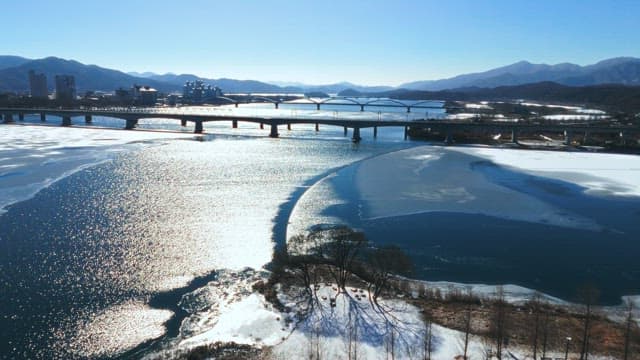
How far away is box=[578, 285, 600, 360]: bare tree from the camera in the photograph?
788cm

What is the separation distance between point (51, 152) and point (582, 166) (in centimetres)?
3691

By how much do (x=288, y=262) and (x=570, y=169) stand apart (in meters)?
24.4

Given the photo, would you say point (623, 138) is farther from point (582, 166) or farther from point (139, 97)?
point (139, 97)

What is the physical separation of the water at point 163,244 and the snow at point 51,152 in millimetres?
1180

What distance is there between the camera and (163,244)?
45.4 ft

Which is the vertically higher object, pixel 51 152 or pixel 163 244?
pixel 51 152

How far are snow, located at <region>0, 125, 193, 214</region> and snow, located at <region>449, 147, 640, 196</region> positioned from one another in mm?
26851

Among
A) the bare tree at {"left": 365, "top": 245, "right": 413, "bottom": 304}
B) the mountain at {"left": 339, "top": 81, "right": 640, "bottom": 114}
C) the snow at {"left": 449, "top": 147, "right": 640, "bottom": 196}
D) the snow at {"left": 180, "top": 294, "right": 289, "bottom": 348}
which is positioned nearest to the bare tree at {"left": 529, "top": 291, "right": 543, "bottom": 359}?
the bare tree at {"left": 365, "top": 245, "right": 413, "bottom": 304}

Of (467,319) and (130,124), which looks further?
(130,124)

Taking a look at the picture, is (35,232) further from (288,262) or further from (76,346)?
(288,262)

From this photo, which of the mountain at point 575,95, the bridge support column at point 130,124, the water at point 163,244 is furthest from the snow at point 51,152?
the mountain at point 575,95

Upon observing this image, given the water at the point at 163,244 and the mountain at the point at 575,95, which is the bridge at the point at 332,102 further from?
the water at the point at 163,244

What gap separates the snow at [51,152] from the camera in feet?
71.0

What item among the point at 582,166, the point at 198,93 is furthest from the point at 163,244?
the point at 198,93
